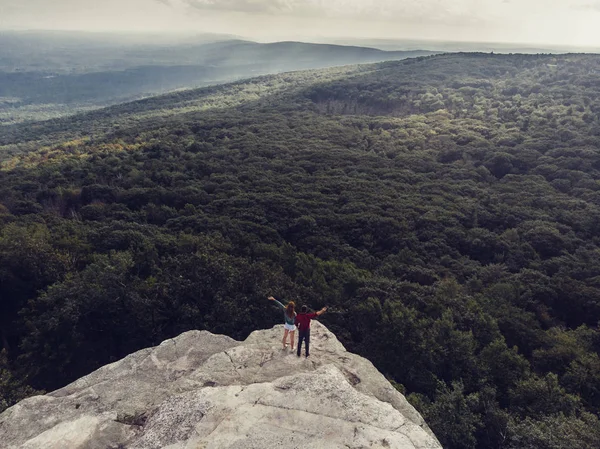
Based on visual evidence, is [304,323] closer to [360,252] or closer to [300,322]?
[300,322]

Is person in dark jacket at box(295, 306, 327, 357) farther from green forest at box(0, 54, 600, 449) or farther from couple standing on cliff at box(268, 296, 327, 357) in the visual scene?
green forest at box(0, 54, 600, 449)

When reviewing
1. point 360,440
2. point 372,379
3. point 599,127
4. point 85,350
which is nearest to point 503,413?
point 372,379

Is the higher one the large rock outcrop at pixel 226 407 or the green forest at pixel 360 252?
the large rock outcrop at pixel 226 407

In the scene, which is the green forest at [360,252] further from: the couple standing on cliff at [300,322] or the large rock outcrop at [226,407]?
the couple standing on cliff at [300,322]

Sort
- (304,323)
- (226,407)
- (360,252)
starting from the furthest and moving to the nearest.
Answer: (360,252), (304,323), (226,407)

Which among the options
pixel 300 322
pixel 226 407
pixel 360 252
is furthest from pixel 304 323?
pixel 360 252

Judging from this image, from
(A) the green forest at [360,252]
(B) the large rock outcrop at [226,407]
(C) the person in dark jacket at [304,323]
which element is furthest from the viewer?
(A) the green forest at [360,252]

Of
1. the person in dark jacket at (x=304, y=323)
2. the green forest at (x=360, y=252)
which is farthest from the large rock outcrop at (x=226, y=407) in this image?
the green forest at (x=360, y=252)

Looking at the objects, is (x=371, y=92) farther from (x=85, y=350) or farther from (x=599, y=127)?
(x=85, y=350)
